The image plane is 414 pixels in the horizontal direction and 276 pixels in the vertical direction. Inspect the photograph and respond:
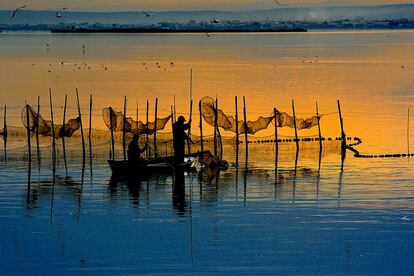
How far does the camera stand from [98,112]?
1752 inches

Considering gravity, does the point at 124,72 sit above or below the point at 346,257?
above

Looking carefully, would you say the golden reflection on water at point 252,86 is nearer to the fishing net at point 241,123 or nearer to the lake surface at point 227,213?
the lake surface at point 227,213

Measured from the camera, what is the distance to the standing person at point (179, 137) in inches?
1017

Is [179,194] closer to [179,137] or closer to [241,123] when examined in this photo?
[179,137]

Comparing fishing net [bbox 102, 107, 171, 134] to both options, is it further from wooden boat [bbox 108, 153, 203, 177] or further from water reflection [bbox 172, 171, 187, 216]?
water reflection [bbox 172, 171, 187, 216]

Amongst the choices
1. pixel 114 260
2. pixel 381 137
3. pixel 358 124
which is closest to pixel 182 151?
pixel 114 260

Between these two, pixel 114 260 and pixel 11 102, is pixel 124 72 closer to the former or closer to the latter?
pixel 11 102

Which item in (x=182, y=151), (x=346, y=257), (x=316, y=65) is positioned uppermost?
(x=316, y=65)

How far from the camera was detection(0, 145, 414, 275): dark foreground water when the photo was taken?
18438 mm

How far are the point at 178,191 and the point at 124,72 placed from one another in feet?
174

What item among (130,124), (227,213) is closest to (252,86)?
(130,124)

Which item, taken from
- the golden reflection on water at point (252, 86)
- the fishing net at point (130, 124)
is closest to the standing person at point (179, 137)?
the fishing net at point (130, 124)

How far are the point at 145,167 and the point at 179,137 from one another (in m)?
1.13

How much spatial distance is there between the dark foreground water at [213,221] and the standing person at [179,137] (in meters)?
0.59
